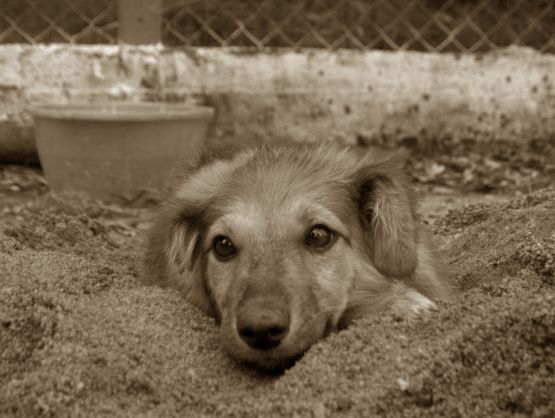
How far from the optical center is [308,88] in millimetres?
8008

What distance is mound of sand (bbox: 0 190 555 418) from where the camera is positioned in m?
2.59

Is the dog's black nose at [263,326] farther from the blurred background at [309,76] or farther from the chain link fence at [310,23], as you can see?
the chain link fence at [310,23]

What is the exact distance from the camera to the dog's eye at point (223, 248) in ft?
11.9

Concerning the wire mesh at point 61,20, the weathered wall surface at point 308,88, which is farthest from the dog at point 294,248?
the wire mesh at point 61,20

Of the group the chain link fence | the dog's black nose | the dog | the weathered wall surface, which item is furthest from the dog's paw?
the chain link fence

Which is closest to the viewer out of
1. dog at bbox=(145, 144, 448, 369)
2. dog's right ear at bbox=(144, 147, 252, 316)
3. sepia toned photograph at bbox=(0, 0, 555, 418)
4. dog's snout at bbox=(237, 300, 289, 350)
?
sepia toned photograph at bbox=(0, 0, 555, 418)

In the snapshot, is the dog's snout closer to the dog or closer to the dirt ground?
the dog

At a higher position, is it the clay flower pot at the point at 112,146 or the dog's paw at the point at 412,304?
the dog's paw at the point at 412,304

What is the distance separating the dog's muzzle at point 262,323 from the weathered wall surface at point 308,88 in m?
4.89

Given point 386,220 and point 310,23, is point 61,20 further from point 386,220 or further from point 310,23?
point 386,220

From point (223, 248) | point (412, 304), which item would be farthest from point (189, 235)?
point (412, 304)

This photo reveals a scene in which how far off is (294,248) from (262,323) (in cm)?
53

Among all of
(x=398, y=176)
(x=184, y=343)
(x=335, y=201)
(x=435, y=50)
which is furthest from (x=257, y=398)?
(x=435, y=50)

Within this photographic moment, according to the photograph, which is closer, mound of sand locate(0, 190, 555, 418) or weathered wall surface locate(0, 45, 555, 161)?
mound of sand locate(0, 190, 555, 418)
